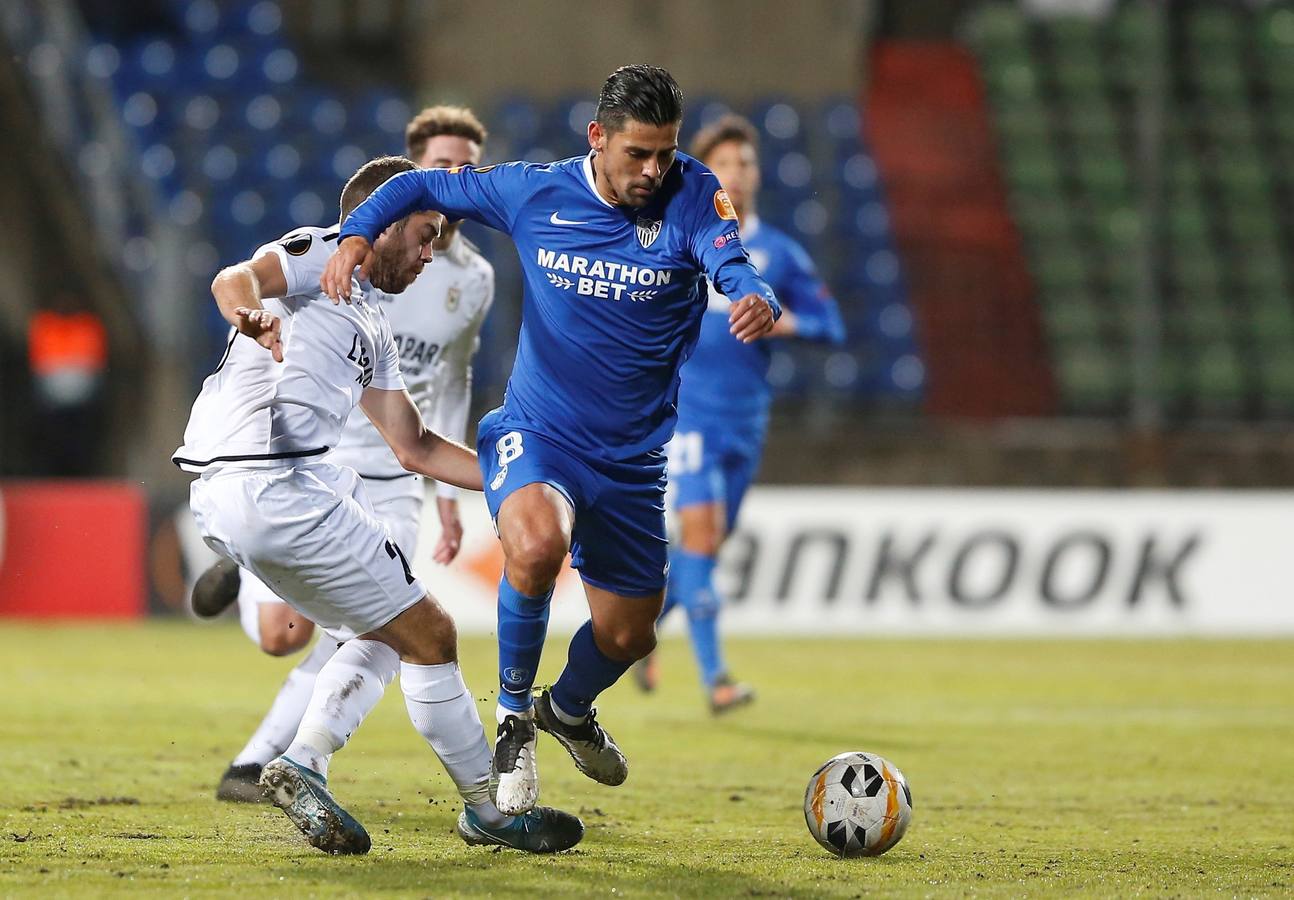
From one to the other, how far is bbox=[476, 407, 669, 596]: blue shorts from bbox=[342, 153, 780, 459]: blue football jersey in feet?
0.18

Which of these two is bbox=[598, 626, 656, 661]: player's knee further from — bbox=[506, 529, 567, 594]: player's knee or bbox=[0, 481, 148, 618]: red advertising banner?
bbox=[0, 481, 148, 618]: red advertising banner

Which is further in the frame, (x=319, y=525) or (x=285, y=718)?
(x=285, y=718)

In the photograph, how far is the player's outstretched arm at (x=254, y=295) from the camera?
14.5 ft

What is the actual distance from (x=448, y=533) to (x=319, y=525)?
128 centimetres

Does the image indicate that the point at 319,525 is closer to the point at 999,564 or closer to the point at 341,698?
the point at 341,698

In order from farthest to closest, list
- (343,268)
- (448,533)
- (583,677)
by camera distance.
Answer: (448,533) < (583,677) < (343,268)

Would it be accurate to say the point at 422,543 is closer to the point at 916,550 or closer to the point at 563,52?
the point at 916,550

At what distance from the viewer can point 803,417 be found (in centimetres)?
1598

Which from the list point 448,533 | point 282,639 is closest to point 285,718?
point 282,639

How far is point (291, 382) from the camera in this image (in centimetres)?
485

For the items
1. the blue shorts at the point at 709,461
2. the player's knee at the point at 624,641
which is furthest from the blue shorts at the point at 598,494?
the blue shorts at the point at 709,461

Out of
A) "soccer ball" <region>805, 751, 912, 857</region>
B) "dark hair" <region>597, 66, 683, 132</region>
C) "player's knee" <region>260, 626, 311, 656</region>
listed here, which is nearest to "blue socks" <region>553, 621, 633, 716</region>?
"soccer ball" <region>805, 751, 912, 857</region>

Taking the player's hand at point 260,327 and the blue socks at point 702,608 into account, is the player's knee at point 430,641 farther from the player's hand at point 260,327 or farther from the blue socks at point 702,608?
the blue socks at point 702,608

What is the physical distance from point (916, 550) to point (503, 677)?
29.1ft
